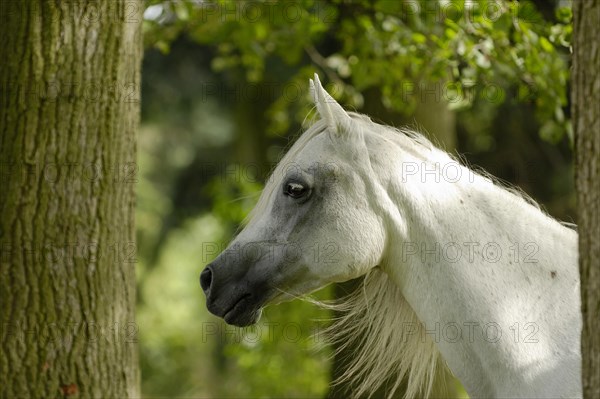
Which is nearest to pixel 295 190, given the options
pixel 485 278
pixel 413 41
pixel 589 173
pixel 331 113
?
pixel 331 113

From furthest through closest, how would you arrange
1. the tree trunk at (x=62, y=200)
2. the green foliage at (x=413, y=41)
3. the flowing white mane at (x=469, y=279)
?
the green foliage at (x=413, y=41)
the tree trunk at (x=62, y=200)
the flowing white mane at (x=469, y=279)

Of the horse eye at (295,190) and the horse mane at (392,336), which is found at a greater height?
the horse eye at (295,190)

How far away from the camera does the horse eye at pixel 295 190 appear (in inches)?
132

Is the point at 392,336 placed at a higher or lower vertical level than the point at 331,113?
lower

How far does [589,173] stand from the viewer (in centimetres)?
251

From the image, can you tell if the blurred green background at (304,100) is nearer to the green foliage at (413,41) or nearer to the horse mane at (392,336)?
the green foliage at (413,41)

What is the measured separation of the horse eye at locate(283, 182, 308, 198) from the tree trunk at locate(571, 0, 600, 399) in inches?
47.8

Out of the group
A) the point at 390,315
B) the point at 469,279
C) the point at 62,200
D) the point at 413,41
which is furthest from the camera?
the point at 413,41

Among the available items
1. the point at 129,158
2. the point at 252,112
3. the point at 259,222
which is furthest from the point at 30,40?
the point at 252,112

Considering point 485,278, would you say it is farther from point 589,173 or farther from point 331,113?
point 331,113

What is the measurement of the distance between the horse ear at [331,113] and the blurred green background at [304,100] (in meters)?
0.62

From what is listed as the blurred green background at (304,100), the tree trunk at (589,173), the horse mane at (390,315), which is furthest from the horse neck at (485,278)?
the blurred green background at (304,100)

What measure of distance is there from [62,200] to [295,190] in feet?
4.76

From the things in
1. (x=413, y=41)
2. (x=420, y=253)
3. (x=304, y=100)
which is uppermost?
(x=413, y=41)
